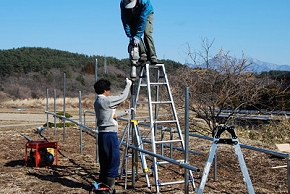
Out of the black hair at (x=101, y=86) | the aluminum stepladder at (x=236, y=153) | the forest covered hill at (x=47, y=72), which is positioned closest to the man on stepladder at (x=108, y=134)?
the black hair at (x=101, y=86)

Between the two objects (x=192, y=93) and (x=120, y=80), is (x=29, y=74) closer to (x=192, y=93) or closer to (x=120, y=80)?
(x=120, y=80)

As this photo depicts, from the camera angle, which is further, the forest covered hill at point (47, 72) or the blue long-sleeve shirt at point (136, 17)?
the forest covered hill at point (47, 72)

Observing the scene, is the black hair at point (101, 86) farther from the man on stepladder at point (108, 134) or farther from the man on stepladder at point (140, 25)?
the man on stepladder at point (140, 25)

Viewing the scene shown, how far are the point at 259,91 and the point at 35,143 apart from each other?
527cm

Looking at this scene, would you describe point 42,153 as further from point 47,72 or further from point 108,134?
point 47,72

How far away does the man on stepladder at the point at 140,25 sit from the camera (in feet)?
20.7

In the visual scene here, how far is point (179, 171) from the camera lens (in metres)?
A: 7.56

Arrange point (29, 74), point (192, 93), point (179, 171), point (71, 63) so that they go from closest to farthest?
1. point (179, 171)
2. point (192, 93)
3. point (29, 74)
4. point (71, 63)

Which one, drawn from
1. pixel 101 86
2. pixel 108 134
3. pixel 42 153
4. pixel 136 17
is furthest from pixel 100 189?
pixel 42 153

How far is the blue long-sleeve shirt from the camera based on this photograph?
6.31 m

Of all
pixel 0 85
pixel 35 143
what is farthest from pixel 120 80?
pixel 35 143

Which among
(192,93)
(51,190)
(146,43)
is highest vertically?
(146,43)

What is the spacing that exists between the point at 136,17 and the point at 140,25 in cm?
22

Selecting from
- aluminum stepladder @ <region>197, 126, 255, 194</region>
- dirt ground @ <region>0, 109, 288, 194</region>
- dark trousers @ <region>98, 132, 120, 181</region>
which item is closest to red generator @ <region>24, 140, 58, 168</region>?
dirt ground @ <region>0, 109, 288, 194</region>
